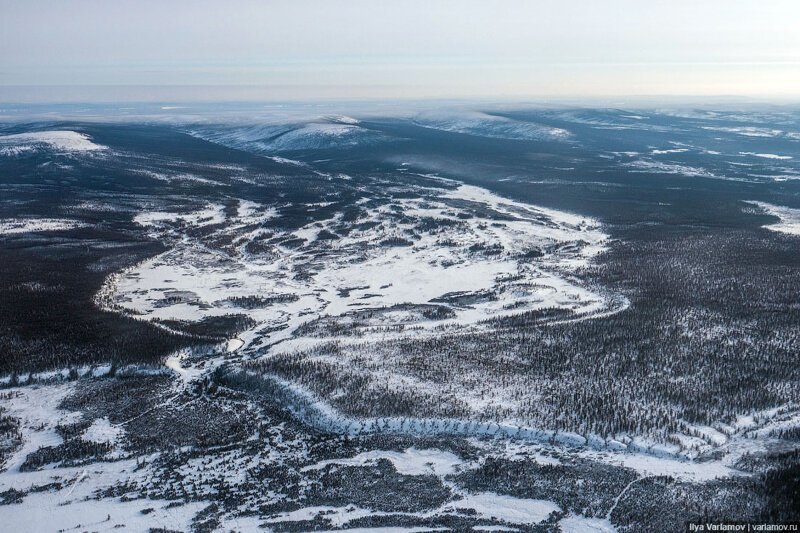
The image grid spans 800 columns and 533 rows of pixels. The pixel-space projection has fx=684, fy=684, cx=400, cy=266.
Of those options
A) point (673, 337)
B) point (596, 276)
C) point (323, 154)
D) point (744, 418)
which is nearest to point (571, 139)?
point (323, 154)

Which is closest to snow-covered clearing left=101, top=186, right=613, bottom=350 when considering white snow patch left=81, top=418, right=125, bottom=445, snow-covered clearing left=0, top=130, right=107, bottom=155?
white snow patch left=81, top=418, right=125, bottom=445

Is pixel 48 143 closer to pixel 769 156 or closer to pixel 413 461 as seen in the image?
pixel 413 461

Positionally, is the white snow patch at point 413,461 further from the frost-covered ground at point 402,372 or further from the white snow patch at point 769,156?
the white snow patch at point 769,156

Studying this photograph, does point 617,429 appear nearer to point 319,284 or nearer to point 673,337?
point 673,337

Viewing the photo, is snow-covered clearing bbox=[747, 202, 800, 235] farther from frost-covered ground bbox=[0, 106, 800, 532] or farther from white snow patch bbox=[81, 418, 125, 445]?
white snow patch bbox=[81, 418, 125, 445]

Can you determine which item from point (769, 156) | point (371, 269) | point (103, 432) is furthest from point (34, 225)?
point (769, 156)

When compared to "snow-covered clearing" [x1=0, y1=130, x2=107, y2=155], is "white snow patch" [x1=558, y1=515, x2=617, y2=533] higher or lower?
lower

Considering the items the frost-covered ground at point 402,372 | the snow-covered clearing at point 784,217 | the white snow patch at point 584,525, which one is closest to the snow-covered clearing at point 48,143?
the frost-covered ground at point 402,372

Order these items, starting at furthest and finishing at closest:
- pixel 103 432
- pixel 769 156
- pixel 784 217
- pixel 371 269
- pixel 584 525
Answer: pixel 769 156 → pixel 784 217 → pixel 371 269 → pixel 103 432 → pixel 584 525
